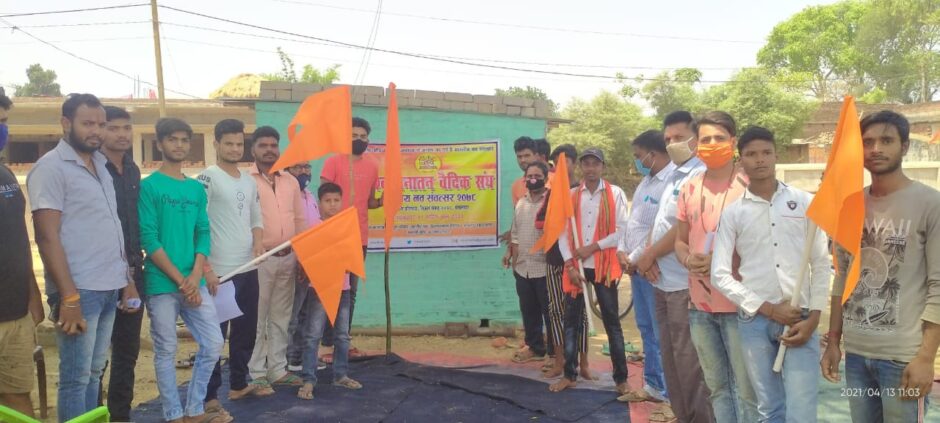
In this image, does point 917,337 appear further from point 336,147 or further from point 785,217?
point 336,147

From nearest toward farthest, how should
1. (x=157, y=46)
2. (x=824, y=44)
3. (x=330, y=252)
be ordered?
(x=330, y=252), (x=157, y=46), (x=824, y=44)

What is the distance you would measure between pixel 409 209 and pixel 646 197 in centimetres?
308

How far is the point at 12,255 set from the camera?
122 inches

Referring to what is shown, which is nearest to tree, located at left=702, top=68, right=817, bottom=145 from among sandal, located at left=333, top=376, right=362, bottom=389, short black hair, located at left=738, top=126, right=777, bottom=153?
sandal, located at left=333, top=376, right=362, bottom=389

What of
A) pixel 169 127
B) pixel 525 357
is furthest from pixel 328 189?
pixel 525 357

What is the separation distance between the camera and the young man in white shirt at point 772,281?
270 cm

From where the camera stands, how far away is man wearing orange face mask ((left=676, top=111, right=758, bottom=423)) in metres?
3.09

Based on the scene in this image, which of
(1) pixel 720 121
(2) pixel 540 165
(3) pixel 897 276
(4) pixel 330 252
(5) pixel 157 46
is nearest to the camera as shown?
(3) pixel 897 276

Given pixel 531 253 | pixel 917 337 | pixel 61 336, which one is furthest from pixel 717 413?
pixel 61 336

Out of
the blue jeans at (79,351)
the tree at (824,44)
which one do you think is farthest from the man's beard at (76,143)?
the tree at (824,44)

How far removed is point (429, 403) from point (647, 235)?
1952 mm

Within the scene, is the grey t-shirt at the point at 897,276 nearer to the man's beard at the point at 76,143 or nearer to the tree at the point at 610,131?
the man's beard at the point at 76,143

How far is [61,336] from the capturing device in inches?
132
